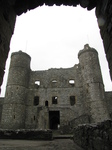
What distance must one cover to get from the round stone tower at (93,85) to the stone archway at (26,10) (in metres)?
15.8

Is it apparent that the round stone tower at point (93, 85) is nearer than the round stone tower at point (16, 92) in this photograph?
Yes

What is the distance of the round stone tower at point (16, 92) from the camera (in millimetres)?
16752

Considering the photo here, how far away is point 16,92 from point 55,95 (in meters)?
6.20

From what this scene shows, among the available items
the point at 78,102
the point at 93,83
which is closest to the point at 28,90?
the point at 78,102

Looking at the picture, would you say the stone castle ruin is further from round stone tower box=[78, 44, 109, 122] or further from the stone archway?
the stone archway

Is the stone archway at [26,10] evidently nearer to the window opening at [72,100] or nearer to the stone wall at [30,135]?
the stone wall at [30,135]

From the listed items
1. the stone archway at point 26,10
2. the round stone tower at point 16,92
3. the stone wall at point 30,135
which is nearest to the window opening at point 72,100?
the round stone tower at point 16,92

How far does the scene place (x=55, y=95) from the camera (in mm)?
19672

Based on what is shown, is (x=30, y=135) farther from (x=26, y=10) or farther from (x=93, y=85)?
(x=93, y=85)

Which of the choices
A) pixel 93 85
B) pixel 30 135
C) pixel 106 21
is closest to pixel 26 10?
pixel 106 21

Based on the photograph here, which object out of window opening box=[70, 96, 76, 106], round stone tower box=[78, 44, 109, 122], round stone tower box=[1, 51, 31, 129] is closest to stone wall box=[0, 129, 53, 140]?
round stone tower box=[1, 51, 31, 129]

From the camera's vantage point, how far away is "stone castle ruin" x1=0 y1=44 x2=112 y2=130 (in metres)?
16.5

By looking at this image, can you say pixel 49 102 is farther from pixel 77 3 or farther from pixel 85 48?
pixel 77 3

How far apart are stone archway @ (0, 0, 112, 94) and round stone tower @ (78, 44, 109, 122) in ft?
51.8
